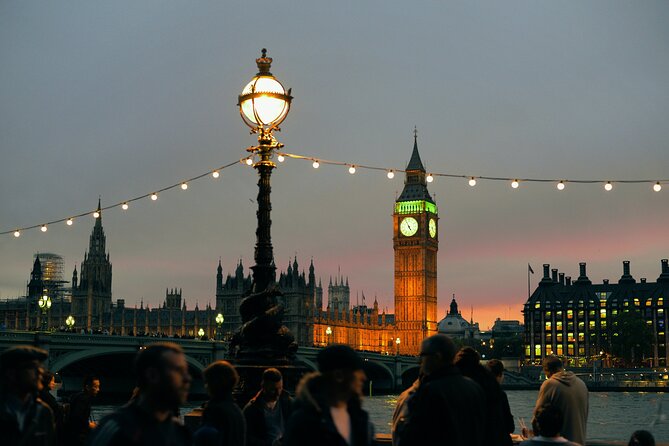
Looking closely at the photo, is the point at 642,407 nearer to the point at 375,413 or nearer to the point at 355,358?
the point at 375,413

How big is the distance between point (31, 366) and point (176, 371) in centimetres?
106

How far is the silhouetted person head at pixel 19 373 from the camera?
178 inches

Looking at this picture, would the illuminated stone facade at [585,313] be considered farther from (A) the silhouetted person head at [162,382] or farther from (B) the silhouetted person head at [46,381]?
(A) the silhouetted person head at [162,382]

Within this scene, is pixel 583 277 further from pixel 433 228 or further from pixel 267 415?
pixel 267 415

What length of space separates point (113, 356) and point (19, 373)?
52.5m

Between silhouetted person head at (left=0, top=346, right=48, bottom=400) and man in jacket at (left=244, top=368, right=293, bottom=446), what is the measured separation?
2.79 metres

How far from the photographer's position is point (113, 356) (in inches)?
2179

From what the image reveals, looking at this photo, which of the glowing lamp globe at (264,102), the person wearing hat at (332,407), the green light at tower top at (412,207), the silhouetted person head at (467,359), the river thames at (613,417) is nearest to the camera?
the person wearing hat at (332,407)

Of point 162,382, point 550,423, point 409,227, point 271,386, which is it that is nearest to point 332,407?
point 162,382

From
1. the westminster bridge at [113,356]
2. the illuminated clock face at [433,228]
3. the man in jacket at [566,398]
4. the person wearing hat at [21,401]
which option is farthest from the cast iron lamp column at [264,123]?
the illuminated clock face at [433,228]

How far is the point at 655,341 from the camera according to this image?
12569 cm

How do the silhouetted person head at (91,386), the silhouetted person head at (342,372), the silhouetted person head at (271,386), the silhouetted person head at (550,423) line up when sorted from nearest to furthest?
the silhouetted person head at (342,372), the silhouetted person head at (550,423), the silhouetted person head at (271,386), the silhouetted person head at (91,386)

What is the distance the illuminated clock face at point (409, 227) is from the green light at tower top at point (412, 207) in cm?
120

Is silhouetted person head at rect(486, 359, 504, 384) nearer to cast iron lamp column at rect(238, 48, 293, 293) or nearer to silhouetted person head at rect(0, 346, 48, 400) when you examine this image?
cast iron lamp column at rect(238, 48, 293, 293)
